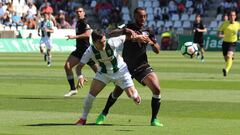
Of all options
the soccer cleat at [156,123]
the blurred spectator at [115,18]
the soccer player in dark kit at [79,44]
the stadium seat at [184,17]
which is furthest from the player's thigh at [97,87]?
the blurred spectator at [115,18]

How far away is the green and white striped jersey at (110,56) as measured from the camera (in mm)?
13750

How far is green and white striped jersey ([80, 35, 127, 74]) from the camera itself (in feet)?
45.1

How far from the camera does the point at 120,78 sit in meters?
13.8

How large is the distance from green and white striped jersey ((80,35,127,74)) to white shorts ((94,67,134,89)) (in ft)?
0.23

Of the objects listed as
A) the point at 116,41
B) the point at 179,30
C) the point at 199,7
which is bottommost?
the point at 179,30

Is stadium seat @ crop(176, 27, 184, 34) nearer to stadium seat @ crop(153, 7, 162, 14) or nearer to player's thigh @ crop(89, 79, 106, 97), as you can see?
stadium seat @ crop(153, 7, 162, 14)

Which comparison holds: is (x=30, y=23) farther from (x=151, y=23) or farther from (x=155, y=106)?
(x=155, y=106)

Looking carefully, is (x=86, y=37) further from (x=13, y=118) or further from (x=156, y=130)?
(x=156, y=130)

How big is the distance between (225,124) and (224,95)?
19.4ft

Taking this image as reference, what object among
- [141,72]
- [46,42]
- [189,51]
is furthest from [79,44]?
[46,42]

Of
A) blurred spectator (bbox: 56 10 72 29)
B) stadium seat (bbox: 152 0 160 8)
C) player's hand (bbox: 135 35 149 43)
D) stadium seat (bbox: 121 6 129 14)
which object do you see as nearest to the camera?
player's hand (bbox: 135 35 149 43)

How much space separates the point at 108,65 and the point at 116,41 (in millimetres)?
467

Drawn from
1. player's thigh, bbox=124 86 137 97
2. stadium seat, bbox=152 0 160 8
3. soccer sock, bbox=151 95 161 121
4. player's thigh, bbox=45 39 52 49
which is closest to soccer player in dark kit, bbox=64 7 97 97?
soccer sock, bbox=151 95 161 121

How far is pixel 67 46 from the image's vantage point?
55.5 m
